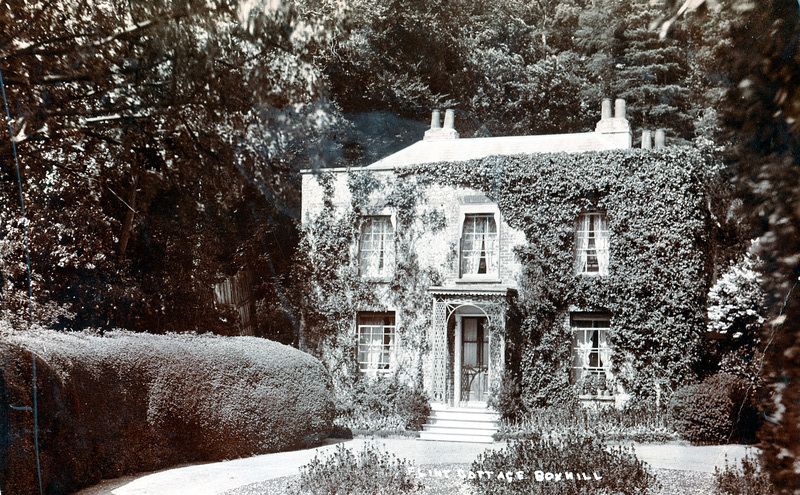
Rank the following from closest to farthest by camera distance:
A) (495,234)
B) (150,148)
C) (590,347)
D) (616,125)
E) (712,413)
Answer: (712,413) < (616,125) < (590,347) < (495,234) < (150,148)

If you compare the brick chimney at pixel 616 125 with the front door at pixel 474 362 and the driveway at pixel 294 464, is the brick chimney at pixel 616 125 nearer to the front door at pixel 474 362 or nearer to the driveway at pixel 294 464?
the front door at pixel 474 362

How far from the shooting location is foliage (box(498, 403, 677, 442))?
11.4 feet

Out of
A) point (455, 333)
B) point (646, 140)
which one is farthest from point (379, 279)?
point (646, 140)

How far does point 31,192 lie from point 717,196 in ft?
13.4

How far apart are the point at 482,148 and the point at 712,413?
2.00 metres

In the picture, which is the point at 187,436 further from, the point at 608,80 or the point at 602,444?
the point at 608,80

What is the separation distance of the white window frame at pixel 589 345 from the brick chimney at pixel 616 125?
3.32 ft

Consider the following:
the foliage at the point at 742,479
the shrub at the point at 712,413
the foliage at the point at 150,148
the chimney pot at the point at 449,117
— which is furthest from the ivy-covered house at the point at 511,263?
the foliage at the point at 742,479

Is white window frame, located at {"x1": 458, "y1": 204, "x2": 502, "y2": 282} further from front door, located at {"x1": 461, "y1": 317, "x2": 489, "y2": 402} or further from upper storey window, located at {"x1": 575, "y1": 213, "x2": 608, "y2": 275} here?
upper storey window, located at {"x1": 575, "y1": 213, "x2": 608, "y2": 275}

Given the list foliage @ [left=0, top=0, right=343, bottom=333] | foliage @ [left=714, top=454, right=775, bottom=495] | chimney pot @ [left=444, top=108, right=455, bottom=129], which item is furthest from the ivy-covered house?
foliage @ [left=714, top=454, right=775, bottom=495]

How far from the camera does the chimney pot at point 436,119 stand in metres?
3.62

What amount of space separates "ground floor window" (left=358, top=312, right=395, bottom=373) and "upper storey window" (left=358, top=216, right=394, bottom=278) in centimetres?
27

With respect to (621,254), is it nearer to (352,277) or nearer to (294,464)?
(352,277)

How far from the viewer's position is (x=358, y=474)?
11.5ft
